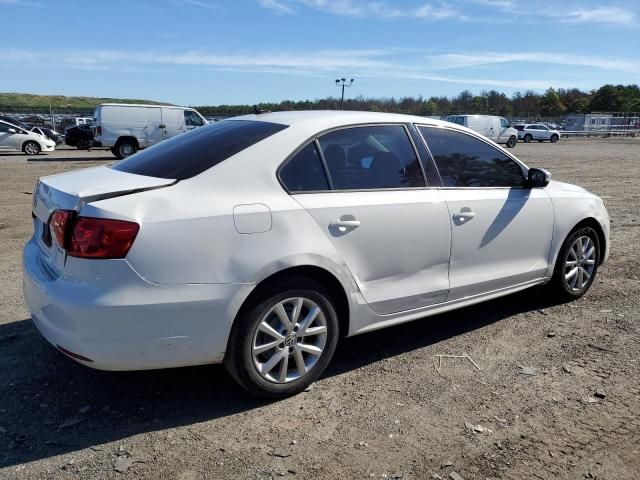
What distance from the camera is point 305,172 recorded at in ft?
11.3

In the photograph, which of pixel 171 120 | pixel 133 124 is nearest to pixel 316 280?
pixel 133 124

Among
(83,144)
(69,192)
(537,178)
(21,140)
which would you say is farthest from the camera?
(83,144)

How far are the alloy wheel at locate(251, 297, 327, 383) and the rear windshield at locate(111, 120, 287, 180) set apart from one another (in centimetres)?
95

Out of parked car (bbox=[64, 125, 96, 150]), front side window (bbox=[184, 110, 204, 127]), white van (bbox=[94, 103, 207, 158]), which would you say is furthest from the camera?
parked car (bbox=[64, 125, 96, 150])

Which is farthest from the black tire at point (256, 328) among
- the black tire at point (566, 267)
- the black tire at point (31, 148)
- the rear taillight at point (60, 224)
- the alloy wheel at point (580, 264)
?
the black tire at point (31, 148)

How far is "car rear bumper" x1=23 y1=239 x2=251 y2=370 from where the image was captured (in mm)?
2795

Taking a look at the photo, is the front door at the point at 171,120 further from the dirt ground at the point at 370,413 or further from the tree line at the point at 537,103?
the tree line at the point at 537,103

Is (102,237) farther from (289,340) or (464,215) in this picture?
(464,215)

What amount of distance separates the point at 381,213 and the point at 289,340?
1.00 meters

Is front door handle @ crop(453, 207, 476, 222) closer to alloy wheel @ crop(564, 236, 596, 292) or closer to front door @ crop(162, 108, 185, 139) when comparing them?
alloy wheel @ crop(564, 236, 596, 292)

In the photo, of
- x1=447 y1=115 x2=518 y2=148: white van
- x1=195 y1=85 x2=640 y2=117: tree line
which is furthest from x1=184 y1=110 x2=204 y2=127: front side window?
x1=195 y1=85 x2=640 y2=117: tree line

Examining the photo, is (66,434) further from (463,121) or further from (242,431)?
(463,121)

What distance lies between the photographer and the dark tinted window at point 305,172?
11.0 ft

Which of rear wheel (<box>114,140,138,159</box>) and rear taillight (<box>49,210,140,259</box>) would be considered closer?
rear taillight (<box>49,210,140,259</box>)
